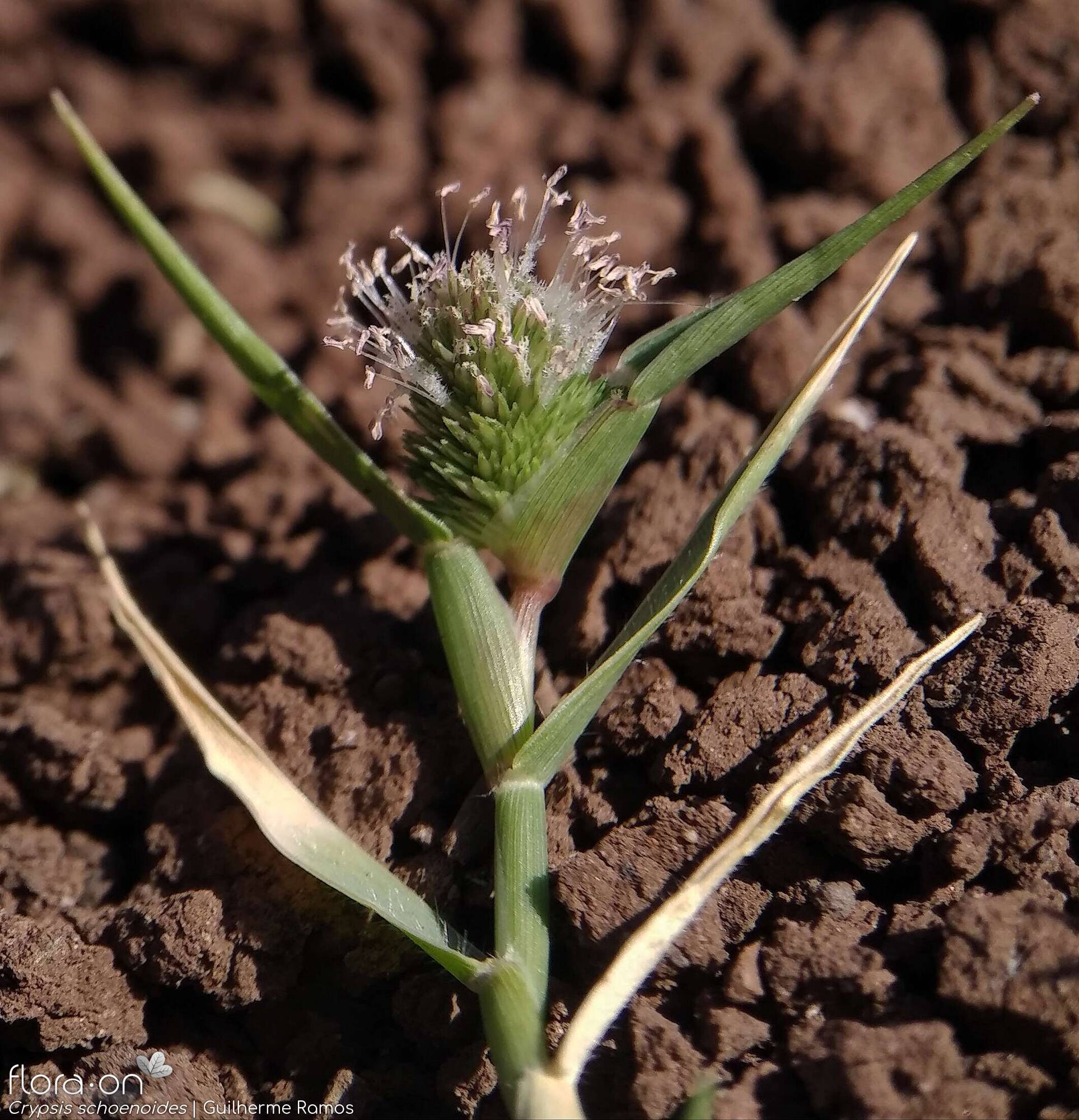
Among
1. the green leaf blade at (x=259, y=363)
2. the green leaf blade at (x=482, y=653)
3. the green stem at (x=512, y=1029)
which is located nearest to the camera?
the green stem at (x=512, y=1029)

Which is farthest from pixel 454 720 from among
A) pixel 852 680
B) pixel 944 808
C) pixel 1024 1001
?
pixel 1024 1001

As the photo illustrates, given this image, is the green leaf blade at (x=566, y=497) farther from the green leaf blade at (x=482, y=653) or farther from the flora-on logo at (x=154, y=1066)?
the flora-on logo at (x=154, y=1066)

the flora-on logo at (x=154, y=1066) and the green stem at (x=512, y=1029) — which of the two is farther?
the flora-on logo at (x=154, y=1066)

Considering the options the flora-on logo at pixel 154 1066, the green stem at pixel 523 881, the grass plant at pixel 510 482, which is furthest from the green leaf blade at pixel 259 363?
the flora-on logo at pixel 154 1066

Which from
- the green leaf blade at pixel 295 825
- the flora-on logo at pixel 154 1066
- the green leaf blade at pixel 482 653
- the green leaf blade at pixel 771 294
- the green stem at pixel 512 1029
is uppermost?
the green leaf blade at pixel 771 294

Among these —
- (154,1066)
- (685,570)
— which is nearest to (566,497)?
(685,570)

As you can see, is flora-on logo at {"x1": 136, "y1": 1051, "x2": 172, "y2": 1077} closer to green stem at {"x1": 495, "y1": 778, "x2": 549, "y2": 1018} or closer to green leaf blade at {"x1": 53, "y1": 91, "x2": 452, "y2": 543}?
green stem at {"x1": 495, "y1": 778, "x2": 549, "y2": 1018}

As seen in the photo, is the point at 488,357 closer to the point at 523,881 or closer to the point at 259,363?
the point at 259,363

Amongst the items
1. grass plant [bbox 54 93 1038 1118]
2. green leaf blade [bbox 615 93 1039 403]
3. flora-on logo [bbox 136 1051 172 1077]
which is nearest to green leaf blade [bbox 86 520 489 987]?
grass plant [bbox 54 93 1038 1118]
